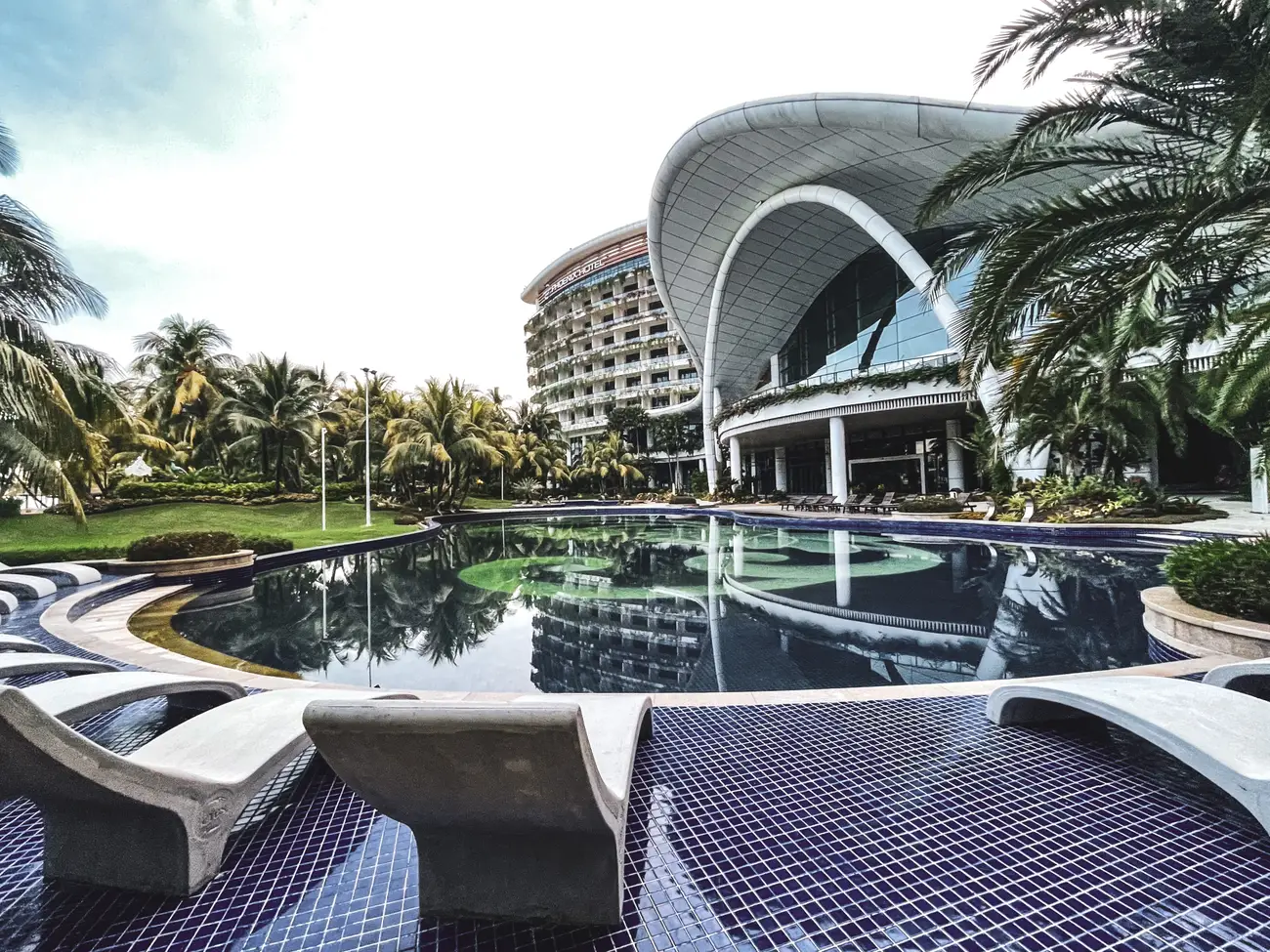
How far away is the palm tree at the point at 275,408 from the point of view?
1070 inches

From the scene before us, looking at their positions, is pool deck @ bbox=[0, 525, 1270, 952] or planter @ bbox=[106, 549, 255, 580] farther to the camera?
planter @ bbox=[106, 549, 255, 580]

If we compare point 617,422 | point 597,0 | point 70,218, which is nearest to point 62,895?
point 597,0

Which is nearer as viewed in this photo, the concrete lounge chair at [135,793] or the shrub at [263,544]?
the concrete lounge chair at [135,793]

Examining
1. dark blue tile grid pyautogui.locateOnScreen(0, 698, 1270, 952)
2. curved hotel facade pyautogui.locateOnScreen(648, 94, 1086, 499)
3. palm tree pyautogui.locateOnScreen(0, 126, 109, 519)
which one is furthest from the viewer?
curved hotel facade pyautogui.locateOnScreen(648, 94, 1086, 499)

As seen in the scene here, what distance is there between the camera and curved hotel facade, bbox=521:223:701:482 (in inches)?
2122

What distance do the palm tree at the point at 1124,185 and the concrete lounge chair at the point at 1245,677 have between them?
114 inches

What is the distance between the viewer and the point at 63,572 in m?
10.7

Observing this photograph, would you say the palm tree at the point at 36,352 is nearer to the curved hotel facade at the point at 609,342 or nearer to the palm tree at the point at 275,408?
the palm tree at the point at 275,408

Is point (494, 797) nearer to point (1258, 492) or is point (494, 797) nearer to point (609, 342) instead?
point (1258, 492)

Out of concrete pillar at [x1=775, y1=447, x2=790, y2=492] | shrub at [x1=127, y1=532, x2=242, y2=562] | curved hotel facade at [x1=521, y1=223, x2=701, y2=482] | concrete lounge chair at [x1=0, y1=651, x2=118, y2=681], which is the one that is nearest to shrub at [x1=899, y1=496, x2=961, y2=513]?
concrete pillar at [x1=775, y1=447, x2=790, y2=492]

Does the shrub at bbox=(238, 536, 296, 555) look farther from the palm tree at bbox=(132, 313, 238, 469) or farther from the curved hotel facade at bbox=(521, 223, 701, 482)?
the curved hotel facade at bbox=(521, 223, 701, 482)

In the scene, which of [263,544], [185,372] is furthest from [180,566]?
[185,372]

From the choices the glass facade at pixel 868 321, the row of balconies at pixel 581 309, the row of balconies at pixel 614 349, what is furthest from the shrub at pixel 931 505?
the row of balconies at pixel 581 309

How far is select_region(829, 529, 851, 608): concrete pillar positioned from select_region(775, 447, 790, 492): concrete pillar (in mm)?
18959
